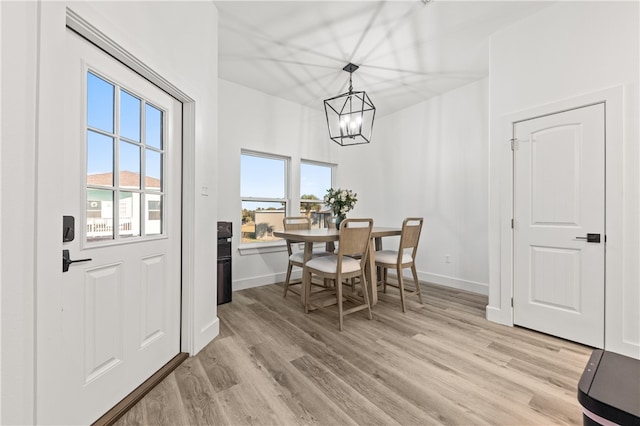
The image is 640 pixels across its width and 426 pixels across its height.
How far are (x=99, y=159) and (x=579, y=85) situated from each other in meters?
3.47

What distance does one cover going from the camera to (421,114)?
164 inches

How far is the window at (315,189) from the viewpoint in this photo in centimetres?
452

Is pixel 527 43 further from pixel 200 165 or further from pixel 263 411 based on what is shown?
pixel 263 411

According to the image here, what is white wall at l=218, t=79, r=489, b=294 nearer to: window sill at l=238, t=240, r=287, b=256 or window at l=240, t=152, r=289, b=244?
window sill at l=238, t=240, r=287, b=256

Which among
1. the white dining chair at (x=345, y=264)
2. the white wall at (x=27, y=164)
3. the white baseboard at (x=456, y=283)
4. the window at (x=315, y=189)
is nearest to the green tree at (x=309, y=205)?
the window at (x=315, y=189)

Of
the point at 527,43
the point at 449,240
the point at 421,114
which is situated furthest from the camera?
the point at 421,114

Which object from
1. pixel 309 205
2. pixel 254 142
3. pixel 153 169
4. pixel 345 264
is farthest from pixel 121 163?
pixel 309 205

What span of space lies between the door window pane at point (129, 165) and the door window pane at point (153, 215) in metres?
0.14

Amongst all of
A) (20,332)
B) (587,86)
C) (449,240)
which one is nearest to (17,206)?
(20,332)

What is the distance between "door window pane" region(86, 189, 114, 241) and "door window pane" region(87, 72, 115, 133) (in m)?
0.35

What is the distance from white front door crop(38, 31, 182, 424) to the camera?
3.90 feet

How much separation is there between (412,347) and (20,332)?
7.33 ft

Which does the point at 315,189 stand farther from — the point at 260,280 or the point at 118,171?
the point at 118,171

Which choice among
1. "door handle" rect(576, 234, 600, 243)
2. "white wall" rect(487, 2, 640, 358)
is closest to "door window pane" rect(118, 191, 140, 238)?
"white wall" rect(487, 2, 640, 358)
